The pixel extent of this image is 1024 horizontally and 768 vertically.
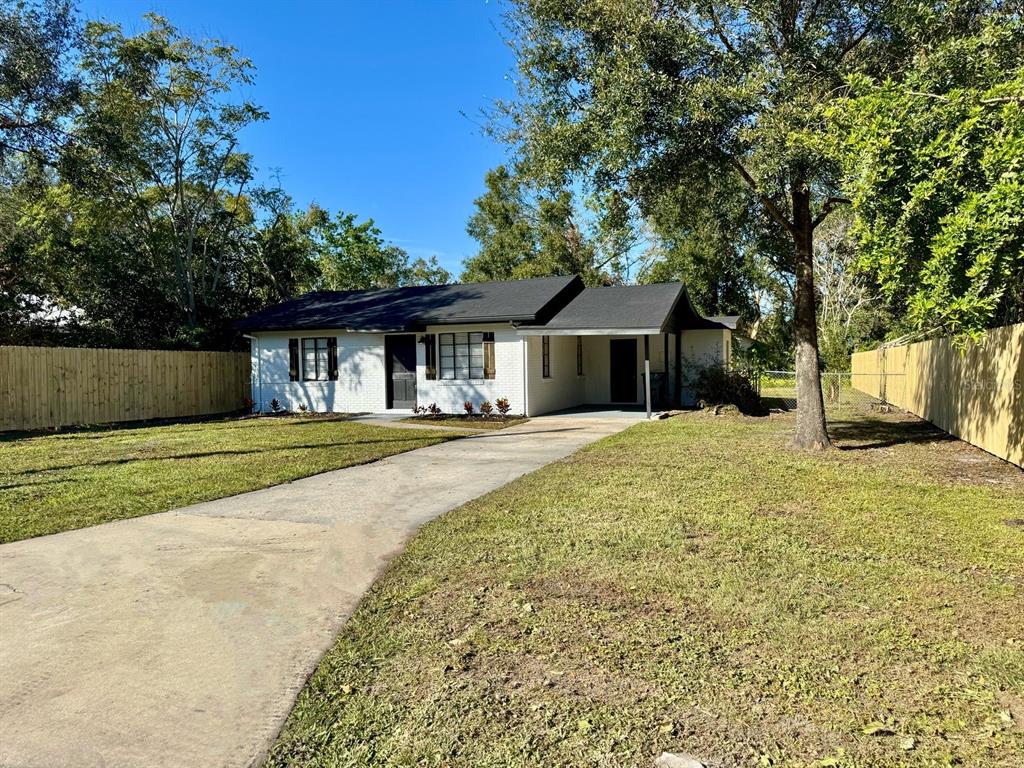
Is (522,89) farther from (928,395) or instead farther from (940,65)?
(928,395)

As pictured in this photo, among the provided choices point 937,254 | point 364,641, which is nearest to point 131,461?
point 364,641

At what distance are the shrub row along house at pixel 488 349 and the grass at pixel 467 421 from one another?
83 cm

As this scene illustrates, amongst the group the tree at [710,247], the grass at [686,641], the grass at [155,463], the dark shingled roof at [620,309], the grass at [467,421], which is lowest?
the grass at [686,641]

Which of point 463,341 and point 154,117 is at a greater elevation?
point 154,117

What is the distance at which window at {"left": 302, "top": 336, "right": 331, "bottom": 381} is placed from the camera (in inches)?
764

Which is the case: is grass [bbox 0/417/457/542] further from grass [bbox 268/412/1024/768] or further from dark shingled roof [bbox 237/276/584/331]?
dark shingled roof [bbox 237/276/584/331]

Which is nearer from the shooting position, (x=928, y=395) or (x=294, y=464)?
(x=294, y=464)

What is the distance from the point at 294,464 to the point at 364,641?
6352 millimetres

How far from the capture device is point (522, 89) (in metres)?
10.5

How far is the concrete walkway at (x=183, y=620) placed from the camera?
2705mm

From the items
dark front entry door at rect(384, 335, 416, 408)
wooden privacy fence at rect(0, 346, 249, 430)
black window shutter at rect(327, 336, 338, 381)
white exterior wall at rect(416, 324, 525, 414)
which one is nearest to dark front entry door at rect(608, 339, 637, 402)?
white exterior wall at rect(416, 324, 525, 414)

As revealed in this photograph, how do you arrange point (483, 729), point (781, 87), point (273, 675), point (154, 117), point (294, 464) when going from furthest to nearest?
point (154, 117), point (294, 464), point (781, 87), point (273, 675), point (483, 729)

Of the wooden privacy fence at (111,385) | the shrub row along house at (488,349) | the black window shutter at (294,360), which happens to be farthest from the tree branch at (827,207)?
the wooden privacy fence at (111,385)

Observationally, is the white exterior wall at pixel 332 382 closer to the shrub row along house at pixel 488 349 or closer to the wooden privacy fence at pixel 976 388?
the shrub row along house at pixel 488 349
